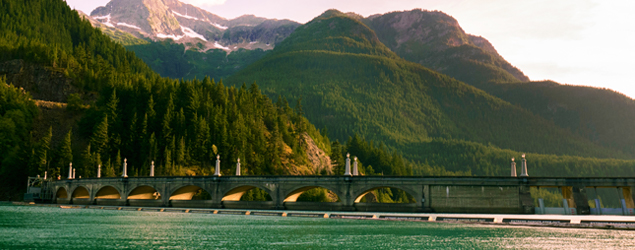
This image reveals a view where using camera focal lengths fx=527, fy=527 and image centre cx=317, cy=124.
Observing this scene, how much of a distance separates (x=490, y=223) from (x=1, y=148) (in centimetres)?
11738

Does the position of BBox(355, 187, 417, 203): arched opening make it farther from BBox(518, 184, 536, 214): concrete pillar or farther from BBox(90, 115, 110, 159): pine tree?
BBox(518, 184, 536, 214): concrete pillar

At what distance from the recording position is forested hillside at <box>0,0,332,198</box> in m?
121

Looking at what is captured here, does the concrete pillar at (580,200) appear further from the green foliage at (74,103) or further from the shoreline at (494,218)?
the green foliage at (74,103)

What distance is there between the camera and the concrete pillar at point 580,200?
201ft

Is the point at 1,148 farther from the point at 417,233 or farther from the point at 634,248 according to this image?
the point at 634,248

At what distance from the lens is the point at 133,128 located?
13238cm

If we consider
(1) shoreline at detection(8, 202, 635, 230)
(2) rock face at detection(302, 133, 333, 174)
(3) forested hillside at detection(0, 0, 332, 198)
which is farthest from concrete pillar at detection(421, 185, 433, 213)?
(2) rock face at detection(302, 133, 333, 174)

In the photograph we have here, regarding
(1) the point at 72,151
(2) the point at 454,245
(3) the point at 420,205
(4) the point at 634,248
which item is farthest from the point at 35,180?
(4) the point at 634,248

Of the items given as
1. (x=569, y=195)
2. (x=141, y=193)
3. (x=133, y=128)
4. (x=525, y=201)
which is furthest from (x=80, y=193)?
(x=569, y=195)

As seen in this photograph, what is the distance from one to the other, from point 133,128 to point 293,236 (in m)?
101

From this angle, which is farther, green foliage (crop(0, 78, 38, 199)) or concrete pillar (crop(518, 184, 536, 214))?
green foliage (crop(0, 78, 38, 199))

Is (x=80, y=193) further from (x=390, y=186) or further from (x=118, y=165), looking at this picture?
(x=390, y=186)

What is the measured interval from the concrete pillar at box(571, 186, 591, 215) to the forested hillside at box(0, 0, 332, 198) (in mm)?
82618

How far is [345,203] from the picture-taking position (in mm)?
72062
